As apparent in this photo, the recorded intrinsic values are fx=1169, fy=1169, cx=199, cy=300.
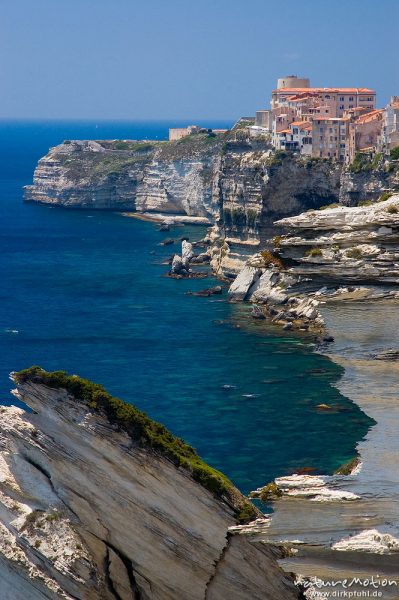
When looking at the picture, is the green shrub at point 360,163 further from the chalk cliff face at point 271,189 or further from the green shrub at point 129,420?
the green shrub at point 129,420

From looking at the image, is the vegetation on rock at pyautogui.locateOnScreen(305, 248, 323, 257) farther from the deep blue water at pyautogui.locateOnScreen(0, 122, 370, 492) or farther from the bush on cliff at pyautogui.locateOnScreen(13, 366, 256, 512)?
the deep blue water at pyautogui.locateOnScreen(0, 122, 370, 492)

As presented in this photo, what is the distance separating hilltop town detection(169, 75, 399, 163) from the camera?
102m

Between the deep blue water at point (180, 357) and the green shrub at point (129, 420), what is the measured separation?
21894 mm

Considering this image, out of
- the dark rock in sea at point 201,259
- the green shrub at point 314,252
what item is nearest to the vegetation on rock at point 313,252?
the green shrub at point 314,252

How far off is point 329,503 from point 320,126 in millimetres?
88204

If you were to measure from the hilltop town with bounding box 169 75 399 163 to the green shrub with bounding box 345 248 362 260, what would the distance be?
70.7 meters

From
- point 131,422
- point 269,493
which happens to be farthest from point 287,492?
point 131,422

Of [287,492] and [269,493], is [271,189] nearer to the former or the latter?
[287,492]

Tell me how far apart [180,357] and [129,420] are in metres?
47.1

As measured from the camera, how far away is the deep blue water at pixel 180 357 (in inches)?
2044

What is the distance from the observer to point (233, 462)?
160ft

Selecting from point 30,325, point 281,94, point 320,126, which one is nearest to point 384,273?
point 30,325

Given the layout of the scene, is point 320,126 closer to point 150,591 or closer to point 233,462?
point 233,462

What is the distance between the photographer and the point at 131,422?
2334cm
